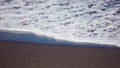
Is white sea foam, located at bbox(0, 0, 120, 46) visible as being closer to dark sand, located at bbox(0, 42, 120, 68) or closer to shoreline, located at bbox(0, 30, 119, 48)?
shoreline, located at bbox(0, 30, 119, 48)

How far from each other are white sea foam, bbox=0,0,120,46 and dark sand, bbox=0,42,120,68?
1.01 feet

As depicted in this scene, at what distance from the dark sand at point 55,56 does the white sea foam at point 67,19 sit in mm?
307

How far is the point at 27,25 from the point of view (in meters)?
3.70

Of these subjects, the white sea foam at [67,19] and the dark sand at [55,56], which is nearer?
the dark sand at [55,56]

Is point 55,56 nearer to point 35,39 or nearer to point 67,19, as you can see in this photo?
point 35,39

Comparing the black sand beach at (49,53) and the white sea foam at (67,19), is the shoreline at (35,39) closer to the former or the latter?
the black sand beach at (49,53)

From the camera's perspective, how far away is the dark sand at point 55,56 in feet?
8.83

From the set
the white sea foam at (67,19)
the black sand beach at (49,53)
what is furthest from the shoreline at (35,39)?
the white sea foam at (67,19)

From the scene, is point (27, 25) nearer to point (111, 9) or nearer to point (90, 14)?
point (90, 14)

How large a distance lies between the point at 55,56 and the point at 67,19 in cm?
123

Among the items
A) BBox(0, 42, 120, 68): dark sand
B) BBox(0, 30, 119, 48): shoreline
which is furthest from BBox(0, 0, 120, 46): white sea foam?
BBox(0, 42, 120, 68): dark sand

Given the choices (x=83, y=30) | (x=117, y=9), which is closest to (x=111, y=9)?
(x=117, y=9)

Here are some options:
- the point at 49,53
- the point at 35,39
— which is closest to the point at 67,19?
the point at 35,39

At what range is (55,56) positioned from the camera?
288 centimetres
